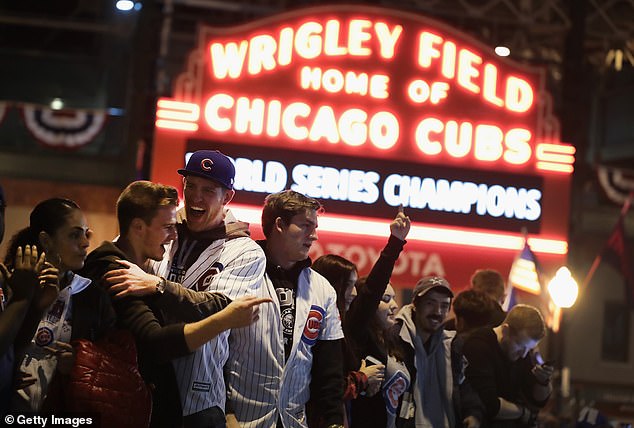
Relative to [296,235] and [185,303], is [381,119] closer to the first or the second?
[296,235]

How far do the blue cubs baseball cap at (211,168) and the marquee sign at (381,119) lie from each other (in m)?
6.59

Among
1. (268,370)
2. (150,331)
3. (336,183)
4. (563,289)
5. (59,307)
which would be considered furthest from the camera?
(336,183)

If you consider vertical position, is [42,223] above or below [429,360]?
above

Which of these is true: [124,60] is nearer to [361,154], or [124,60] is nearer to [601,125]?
[361,154]

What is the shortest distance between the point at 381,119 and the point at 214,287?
25.8 feet

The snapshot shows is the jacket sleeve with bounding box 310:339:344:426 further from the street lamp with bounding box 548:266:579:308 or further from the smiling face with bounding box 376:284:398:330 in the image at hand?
the street lamp with bounding box 548:266:579:308

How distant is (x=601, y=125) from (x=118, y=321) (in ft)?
53.5

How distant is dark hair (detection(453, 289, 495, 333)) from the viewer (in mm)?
6836

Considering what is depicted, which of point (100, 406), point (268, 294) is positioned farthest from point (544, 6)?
point (100, 406)

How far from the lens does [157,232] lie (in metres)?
3.73

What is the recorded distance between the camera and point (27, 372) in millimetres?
3793

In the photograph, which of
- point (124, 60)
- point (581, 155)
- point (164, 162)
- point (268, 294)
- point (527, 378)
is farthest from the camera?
point (124, 60)

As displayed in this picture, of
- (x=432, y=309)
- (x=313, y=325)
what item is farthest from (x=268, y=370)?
(x=432, y=309)

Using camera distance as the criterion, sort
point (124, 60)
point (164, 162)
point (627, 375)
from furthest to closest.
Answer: point (627, 375) < point (124, 60) < point (164, 162)
